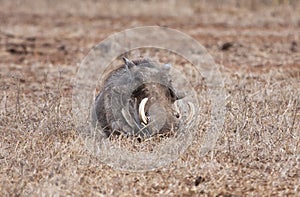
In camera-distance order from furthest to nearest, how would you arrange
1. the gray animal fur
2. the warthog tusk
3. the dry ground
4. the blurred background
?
the blurred background < the gray animal fur < the warthog tusk < the dry ground

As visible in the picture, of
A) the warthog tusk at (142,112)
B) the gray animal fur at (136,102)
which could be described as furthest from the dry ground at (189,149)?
the warthog tusk at (142,112)

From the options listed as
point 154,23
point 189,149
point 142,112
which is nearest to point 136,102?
point 142,112

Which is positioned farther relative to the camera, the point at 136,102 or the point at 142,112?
the point at 136,102

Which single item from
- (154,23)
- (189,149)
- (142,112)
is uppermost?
(154,23)

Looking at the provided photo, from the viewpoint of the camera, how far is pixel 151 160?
5.23 metres

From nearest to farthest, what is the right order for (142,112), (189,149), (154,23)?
(189,149)
(142,112)
(154,23)

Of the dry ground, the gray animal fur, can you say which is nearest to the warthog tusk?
the gray animal fur

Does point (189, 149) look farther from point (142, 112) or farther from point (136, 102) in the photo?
point (136, 102)

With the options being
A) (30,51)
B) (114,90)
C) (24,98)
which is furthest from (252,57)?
(114,90)

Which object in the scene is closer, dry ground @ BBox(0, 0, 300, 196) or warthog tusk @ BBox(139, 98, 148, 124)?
dry ground @ BBox(0, 0, 300, 196)

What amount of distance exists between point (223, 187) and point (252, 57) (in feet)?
22.2

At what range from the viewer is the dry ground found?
187 inches

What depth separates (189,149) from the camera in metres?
5.55

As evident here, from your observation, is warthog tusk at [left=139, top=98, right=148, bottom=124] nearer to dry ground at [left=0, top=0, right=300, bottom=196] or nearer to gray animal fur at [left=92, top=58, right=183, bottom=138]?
gray animal fur at [left=92, top=58, right=183, bottom=138]
